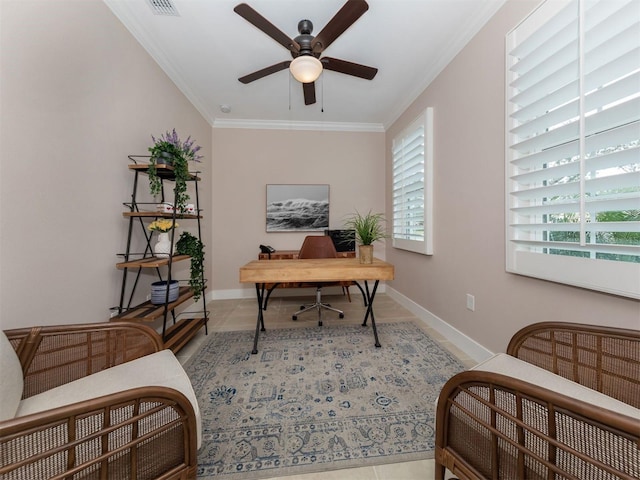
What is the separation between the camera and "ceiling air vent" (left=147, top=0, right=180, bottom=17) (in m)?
1.68

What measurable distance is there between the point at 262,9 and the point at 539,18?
5.71 ft

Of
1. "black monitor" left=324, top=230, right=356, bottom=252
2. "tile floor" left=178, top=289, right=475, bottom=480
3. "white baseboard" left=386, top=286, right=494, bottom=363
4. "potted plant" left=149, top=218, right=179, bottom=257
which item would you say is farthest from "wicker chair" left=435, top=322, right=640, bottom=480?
"black monitor" left=324, top=230, right=356, bottom=252

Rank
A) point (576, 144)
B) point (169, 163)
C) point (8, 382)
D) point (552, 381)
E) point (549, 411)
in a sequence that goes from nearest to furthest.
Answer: point (549, 411), point (8, 382), point (552, 381), point (576, 144), point (169, 163)

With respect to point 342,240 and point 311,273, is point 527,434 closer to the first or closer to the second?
point 311,273

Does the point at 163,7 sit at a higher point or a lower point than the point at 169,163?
higher

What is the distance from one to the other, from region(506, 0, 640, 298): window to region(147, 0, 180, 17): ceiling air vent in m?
2.31

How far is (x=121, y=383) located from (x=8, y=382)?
291 millimetres

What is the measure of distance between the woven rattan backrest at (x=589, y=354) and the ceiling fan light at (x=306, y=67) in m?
1.93

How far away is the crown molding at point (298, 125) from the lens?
3.50 metres

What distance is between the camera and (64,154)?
133 cm

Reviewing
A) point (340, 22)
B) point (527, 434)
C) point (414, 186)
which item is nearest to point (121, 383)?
point (527, 434)

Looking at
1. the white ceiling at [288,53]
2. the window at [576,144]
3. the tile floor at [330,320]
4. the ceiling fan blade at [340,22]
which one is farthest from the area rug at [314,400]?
the white ceiling at [288,53]

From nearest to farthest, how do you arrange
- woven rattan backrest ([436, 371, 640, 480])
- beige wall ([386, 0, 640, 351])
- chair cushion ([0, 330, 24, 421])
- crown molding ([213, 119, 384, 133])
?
woven rattan backrest ([436, 371, 640, 480]) → chair cushion ([0, 330, 24, 421]) → beige wall ([386, 0, 640, 351]) → crown molding ([213, 119, 384, 133])

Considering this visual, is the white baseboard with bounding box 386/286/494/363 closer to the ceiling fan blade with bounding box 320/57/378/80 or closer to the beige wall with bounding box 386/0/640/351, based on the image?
the beige wall with bounding box 386/0/640/351
